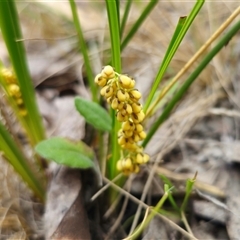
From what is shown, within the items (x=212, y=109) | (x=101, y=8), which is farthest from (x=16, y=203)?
(x=101, y=8)

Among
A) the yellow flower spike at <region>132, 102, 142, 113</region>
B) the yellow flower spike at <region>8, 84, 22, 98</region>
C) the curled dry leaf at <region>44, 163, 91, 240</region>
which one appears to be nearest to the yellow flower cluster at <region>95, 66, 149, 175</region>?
the yellow flower spike at <region>132, 102, 142, 113</region>

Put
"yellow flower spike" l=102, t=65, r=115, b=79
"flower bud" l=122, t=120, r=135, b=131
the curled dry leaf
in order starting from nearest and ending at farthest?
1. "yellow flower spike" l=102, t=65, r=115, b=79
2. "flower bud" l=122, t=120, r=135, b=131
3. the curled dry leaf

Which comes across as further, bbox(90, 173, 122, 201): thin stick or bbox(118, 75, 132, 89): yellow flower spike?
bbox(90, 173, 122, 201): thin stick

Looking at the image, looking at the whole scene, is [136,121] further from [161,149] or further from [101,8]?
[101,8]

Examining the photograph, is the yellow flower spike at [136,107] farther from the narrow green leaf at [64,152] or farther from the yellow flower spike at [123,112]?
the narrow green leaf at [64,152]

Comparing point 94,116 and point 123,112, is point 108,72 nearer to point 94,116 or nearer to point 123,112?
point 123,112

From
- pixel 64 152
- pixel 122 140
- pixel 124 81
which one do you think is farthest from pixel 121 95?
A: pixel 64 152

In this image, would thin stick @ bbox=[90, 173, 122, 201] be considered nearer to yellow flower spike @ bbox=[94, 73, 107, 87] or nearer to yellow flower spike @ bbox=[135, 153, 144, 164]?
yellow flower spike @ bbox=[135, 153, 144, 164]
